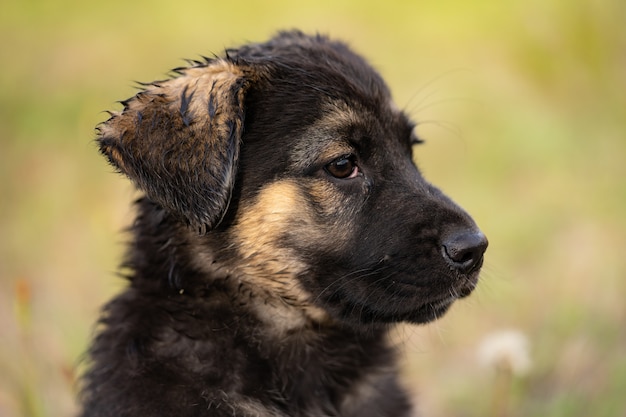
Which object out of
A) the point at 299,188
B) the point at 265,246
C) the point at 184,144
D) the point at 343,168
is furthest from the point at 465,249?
the point at 184,144

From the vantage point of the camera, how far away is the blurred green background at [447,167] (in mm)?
6340

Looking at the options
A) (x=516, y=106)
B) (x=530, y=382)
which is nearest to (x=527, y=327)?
(x=530, y=382)

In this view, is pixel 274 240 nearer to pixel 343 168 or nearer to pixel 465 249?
pixel 343 168

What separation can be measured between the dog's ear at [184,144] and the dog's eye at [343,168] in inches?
18.4

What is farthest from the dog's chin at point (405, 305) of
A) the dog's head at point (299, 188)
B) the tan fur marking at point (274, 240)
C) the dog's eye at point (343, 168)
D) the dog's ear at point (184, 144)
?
the dog's ear at point (184, 144)

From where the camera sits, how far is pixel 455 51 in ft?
39.9

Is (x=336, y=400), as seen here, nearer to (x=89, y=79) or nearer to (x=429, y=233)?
(x=429, y=233)

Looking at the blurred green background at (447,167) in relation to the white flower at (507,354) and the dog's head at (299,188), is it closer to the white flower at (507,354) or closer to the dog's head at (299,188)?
the white flower at (507,354)

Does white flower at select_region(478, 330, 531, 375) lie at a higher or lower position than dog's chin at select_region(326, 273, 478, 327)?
higher

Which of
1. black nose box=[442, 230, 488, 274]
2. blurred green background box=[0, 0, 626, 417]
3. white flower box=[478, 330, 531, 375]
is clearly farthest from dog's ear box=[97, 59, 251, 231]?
white flower box=[478, 330, 531, 375]

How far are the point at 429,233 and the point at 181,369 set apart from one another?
1.33 metres

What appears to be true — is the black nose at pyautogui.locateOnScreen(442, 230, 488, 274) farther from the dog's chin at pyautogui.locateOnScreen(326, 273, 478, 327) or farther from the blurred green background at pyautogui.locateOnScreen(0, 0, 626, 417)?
the blurred green background at pyautogui.locateOnScreen(0, 0, 626, 417)

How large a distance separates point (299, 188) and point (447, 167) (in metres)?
6.25

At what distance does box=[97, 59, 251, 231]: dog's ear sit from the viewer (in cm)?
388
